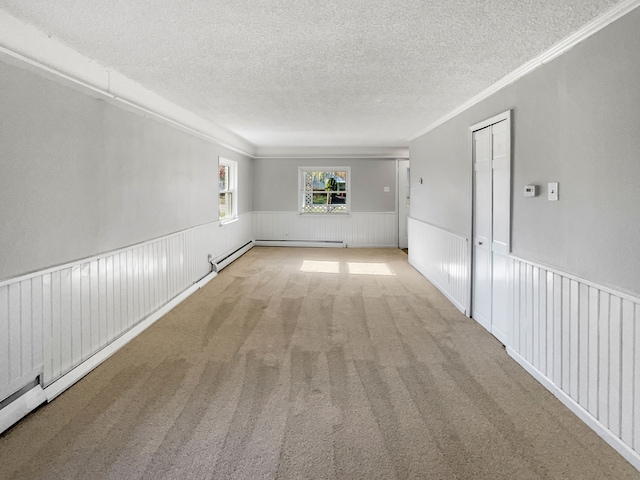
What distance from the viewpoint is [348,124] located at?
19.6 ft

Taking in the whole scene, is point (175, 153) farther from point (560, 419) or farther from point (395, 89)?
point (560, 419)

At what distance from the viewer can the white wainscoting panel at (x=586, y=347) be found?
2.00 meters

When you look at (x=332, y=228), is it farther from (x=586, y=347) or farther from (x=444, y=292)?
(x=586, y=347)

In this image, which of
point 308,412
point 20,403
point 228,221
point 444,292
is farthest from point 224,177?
point 308,412

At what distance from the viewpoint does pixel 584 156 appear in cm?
237

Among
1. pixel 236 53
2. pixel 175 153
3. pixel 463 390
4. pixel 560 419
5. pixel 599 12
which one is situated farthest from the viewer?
pixel 175 153

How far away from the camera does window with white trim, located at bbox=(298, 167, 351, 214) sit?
9.57 meters

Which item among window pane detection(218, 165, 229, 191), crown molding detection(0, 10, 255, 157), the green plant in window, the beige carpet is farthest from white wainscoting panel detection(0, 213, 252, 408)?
the green plant in window

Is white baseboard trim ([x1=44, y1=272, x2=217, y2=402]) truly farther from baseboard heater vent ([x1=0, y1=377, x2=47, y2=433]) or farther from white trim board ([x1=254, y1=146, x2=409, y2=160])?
white trim board ([x1=254, y1=146, x2=409, y2=160])

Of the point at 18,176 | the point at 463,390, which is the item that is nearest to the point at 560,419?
the point at 463,390

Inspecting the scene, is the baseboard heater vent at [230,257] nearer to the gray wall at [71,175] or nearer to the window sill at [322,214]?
the window sill at [322,214]

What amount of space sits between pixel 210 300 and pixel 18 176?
281 centimetres

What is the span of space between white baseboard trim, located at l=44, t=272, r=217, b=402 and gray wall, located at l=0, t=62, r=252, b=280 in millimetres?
767

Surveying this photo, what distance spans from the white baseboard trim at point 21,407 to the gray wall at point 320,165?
7.41 meters
